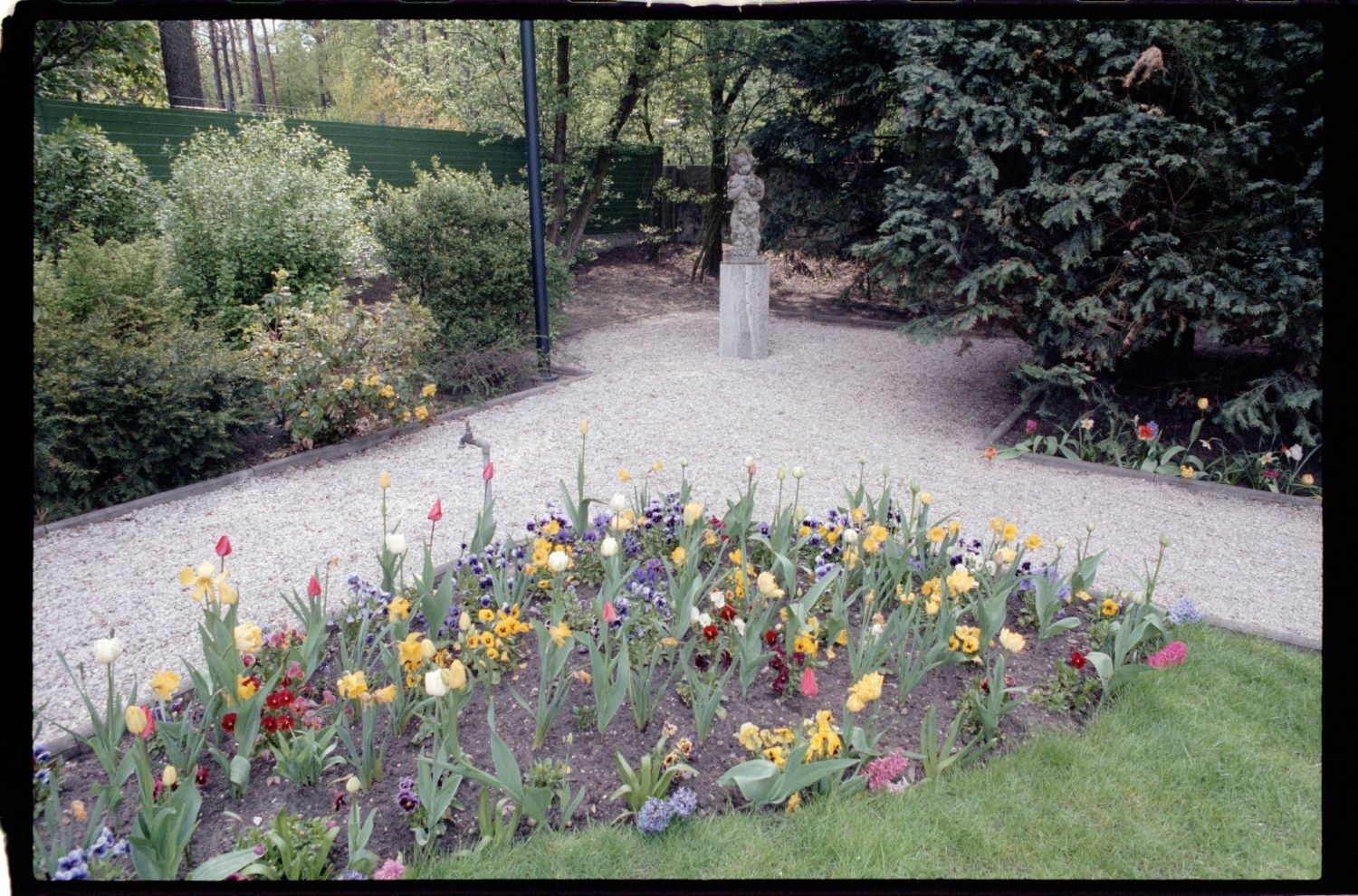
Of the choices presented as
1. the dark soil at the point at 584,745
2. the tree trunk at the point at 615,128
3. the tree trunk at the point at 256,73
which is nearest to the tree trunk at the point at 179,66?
the tree trunk at the point at 615,128

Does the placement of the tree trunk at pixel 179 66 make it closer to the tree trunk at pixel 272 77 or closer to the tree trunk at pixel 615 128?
the tree trunk at pixel 615 128

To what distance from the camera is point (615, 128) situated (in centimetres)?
1098

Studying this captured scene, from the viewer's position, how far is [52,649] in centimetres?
297

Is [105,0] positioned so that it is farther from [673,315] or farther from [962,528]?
[673,315]

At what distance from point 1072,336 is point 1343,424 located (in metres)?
4.97

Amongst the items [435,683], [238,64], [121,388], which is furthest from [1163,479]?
[238,64]

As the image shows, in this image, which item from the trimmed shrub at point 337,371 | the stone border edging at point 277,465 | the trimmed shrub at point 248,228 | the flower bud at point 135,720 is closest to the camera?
the flower bud at point 135,720

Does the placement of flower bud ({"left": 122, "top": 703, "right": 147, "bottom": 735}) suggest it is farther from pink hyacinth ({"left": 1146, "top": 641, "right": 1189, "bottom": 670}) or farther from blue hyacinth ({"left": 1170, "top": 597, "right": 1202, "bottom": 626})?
blue hyacinth ({"left": 1170, "top": 597, "right": 1202, "bottom": 626})

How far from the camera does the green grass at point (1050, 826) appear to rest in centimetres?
177

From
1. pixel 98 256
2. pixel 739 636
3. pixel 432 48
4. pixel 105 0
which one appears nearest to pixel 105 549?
→ pixel 98 256

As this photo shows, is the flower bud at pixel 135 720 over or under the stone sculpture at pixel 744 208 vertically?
under

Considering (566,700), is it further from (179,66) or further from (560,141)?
(179,66)

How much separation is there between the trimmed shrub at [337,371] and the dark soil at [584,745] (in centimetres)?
299

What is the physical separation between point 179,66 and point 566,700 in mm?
9939
